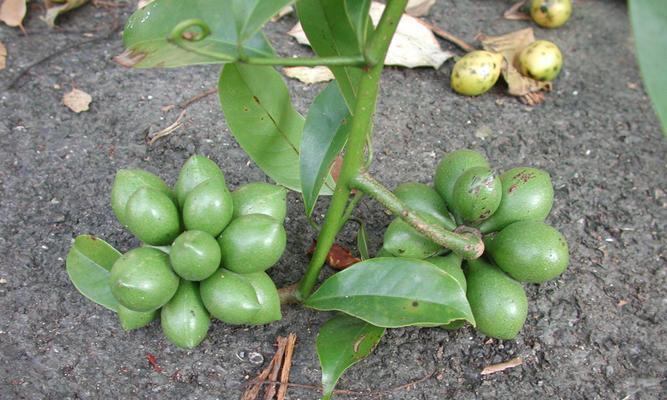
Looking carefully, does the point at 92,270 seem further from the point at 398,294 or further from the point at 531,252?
the point at 531,252

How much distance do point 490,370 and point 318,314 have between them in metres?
0.42

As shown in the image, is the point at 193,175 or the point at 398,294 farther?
the point at 193,175

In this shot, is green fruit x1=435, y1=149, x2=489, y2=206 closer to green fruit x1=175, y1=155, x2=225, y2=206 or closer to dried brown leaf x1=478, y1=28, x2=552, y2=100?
green fruit x1=175, y1=155, x2=225, y2=206

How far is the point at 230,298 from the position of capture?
130 centimetres

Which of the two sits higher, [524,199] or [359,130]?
[359,130]

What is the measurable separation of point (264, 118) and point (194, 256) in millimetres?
427

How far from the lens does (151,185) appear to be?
139cm

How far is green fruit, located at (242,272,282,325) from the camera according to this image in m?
1.35

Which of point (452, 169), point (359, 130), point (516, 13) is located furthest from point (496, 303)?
point (516, 13)

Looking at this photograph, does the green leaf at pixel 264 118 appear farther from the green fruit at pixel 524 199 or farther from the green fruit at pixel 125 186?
the green fruit at pixel 524 199

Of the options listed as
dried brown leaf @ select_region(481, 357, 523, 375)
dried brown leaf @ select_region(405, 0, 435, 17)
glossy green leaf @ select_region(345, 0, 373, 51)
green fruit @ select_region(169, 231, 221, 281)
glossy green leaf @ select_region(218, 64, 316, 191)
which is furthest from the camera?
dried brown leaf @ select_region(405, 0, 435, 17)

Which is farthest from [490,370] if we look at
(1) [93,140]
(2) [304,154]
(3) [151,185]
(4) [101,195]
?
(1) [93,140]

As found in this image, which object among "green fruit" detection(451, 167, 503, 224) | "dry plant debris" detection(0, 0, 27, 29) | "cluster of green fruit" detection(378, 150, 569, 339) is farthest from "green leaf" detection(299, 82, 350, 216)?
"dry plant debris" detection(0, 0, 27, 29)

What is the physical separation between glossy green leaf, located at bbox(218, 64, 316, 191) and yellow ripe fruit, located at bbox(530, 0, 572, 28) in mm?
1520
